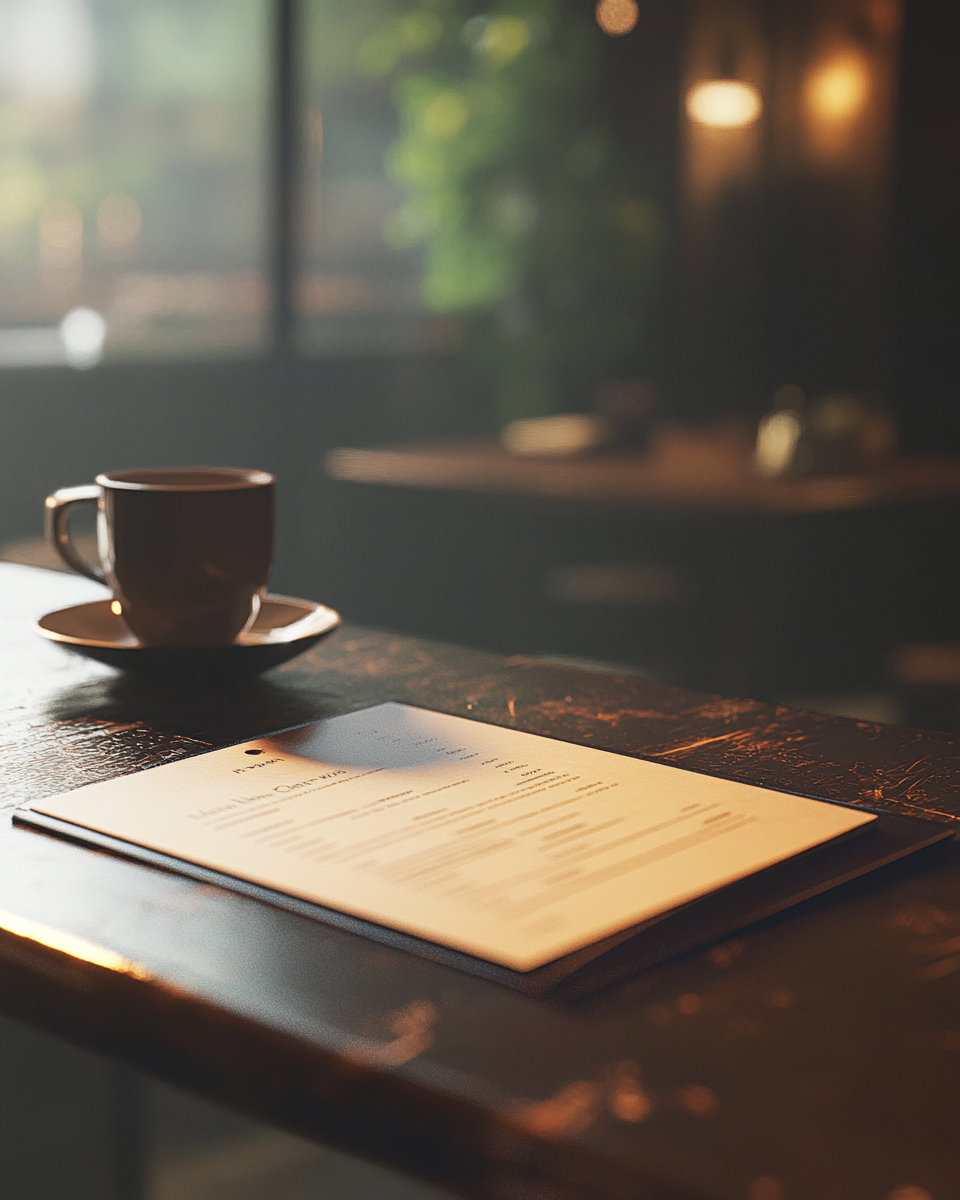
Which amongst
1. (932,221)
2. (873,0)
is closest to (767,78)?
(873,0)

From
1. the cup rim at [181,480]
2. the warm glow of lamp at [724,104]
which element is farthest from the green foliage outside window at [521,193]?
the cup rim at [181,480]

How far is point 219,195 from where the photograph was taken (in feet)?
10.5

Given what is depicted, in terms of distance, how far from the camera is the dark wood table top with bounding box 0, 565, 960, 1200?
11.2 inches

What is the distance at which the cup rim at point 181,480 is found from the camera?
69cm

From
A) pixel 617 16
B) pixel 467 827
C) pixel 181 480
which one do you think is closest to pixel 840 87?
pixel 617 16

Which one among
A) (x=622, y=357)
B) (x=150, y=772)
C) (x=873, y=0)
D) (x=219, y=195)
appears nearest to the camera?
(x=150, y=772)

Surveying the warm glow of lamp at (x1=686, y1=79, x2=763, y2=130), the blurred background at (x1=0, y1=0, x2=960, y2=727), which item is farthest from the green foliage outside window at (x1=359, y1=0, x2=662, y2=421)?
the warm glow of lamp at (x1=686, y1=79, x2=763, y2=130)

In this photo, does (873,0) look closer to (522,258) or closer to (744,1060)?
(522,258)

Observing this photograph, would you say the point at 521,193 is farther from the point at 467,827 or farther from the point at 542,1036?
the point at 542,1036

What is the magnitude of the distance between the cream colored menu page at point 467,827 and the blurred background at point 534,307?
5.77 ft

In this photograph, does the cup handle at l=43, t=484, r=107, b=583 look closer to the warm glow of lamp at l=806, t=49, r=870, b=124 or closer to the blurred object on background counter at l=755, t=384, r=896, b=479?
the blurred object on background counter at l=755, t=384, r=896, b=479

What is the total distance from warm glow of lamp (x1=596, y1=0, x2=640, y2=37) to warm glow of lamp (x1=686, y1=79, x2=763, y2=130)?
0.63 feet

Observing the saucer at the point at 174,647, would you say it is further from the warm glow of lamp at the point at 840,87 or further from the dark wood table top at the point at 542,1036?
the warm glow of lamp at the point at 840,87

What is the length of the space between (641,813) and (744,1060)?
0.55 feet
